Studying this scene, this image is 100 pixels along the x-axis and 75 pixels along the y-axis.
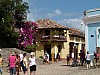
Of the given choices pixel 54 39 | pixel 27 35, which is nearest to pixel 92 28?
pixel 27 35

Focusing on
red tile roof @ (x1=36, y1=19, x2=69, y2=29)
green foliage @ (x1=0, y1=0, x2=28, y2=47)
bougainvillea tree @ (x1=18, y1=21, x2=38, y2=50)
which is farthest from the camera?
red tile roof @ (x1=36, y1=19, x2=69, y2=29)

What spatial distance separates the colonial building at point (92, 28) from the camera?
27.2m

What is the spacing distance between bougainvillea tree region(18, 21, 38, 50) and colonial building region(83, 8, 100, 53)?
13.2 meters

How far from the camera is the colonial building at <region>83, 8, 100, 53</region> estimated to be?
89.2 ft

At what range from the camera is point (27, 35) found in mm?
41688

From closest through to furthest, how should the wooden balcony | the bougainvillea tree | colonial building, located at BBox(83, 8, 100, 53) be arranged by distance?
colonial building, located at BBox(83, 8, 100, 53), the bougainvillea tree, the wooden balcony

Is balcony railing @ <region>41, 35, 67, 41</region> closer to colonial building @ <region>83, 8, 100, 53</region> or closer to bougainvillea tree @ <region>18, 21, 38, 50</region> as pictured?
bougainvillea tree @ <region>18, 21, 38, 50</region>

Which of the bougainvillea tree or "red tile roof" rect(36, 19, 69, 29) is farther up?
"red tile roof" rect(36, 19, 69, 29)

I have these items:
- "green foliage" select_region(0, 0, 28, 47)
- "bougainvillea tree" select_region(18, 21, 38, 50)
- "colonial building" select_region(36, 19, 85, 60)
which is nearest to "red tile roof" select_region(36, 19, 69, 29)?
"colonial building" select_region(36, 19, 85, 60)

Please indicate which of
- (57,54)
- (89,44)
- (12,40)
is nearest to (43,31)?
(57,54)

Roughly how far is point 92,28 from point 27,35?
51.0 ft

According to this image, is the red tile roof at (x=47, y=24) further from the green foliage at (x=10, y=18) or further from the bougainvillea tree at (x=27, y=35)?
the green foliage at (x=10, y=18)

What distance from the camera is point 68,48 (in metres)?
50.0

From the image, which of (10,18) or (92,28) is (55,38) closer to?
(10,18)
